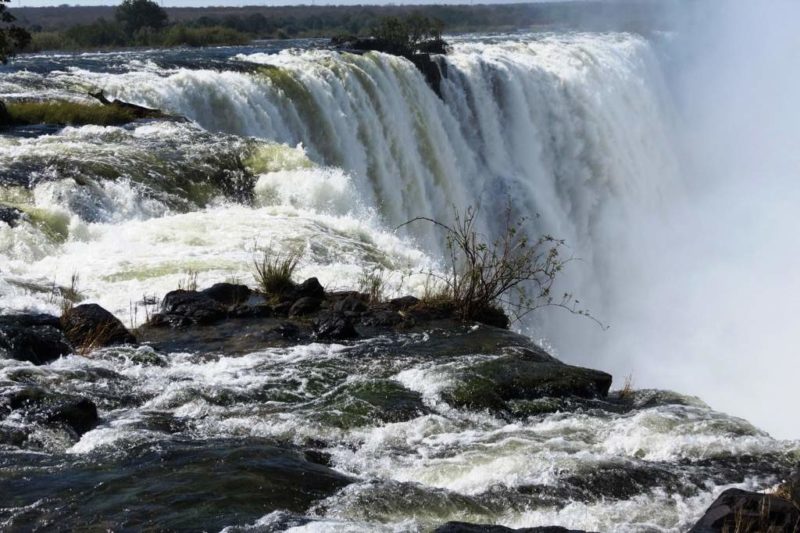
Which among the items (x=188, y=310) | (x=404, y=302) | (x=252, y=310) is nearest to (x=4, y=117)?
(x=188, y=310)

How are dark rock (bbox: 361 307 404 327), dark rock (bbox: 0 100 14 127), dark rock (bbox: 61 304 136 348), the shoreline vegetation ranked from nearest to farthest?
dark rock (bbox: 61 304 136 348)
dark rock (bbox: 361 307 404 327)
dark rock (bbox: 0 100 14 127)
the shoreline vegetation

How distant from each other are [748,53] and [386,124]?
42.4 meters

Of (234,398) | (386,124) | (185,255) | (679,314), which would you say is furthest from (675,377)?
(234,398)

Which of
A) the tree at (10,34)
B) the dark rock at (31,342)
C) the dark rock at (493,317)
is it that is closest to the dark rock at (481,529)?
the dark rock at (31,342)

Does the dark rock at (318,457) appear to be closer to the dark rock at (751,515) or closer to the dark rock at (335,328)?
the dark rock at (751,515)

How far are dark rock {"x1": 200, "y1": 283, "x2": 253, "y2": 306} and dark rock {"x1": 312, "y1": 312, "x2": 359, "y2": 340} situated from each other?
1.31 metres

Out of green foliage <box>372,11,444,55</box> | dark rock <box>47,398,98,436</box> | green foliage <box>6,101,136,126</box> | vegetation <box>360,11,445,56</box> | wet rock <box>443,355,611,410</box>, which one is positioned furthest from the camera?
green foliage <box>372,11,444,55</box>

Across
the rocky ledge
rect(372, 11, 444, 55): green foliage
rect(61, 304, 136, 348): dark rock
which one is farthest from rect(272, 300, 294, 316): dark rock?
rect(372, 11, 444, 55): green foliage

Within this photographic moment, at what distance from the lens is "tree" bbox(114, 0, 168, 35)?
53.2 m

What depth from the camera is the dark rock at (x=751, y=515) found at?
5887 mm

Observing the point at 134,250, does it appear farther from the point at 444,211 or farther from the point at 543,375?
the point at 444,211

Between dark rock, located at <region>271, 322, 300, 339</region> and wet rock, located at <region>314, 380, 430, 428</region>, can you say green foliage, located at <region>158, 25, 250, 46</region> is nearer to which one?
dark rock, located at <region>271, 322, 300, 339</region>

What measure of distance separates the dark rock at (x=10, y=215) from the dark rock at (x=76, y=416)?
6.42 m

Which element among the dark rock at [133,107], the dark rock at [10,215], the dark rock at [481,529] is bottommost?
the dark rock at [10,215]
